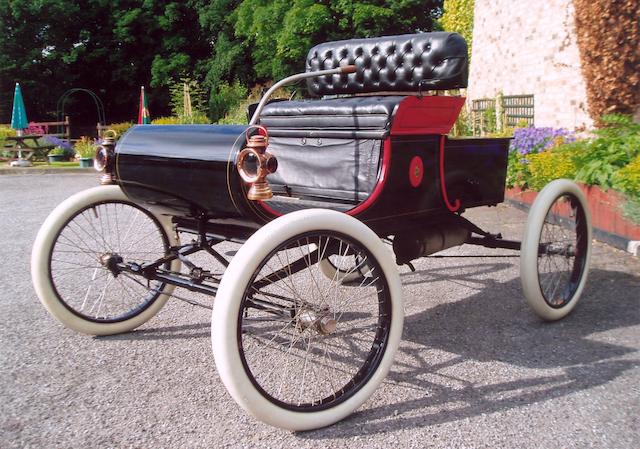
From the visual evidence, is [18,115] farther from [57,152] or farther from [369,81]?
[369,81]

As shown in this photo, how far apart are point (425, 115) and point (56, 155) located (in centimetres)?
1403

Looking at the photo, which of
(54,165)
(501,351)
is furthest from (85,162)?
(501,351)

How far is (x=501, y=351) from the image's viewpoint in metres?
3.02

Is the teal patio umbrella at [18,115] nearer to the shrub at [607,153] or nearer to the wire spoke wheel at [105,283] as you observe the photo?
the wire spoke wheel at [105,283]

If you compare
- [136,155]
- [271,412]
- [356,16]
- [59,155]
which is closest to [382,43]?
[136,155]

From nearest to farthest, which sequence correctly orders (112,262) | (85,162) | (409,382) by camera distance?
(409,382) < (112,262) < (85,162)

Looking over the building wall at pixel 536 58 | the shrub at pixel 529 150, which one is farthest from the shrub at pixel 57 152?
the shrub at pixel 529 150

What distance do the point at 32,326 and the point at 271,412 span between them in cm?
191

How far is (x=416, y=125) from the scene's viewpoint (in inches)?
115

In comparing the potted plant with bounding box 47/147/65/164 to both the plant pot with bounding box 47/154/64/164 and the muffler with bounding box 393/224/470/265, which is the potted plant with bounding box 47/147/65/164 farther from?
the muffler with bounding box 393/224/470/265

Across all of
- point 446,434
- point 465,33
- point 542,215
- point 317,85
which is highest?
point 465,33

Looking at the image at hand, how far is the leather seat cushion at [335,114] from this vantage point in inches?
112

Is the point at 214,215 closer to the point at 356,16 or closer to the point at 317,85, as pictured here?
the point at 317,85

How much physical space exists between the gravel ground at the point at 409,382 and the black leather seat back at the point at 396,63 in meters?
1.41
